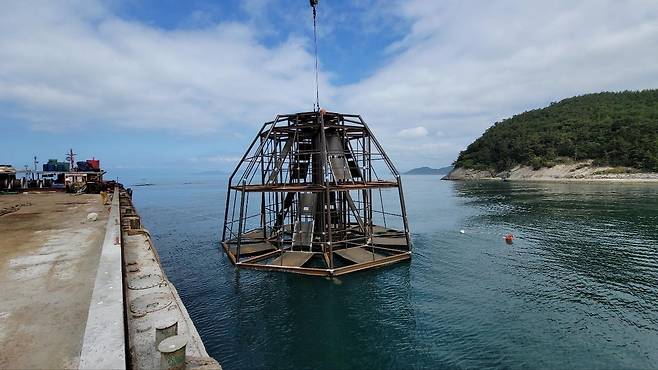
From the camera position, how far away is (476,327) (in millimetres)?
14914

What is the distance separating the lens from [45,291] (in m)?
10.7

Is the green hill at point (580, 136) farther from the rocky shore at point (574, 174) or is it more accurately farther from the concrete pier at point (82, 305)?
the concrete pier at point (82, 305)

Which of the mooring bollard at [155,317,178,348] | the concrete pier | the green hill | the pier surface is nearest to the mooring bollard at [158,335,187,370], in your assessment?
the concrete pier

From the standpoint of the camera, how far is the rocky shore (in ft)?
365

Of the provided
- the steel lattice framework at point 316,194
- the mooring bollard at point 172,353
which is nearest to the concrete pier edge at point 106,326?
the mooring bollard at point 172,353

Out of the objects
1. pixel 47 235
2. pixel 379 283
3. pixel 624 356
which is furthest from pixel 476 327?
pixel 47 235

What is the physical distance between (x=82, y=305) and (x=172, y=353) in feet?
14.2

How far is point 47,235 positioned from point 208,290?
9.22m

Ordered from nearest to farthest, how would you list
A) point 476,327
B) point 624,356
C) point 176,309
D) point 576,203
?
point 176,309, point 624,356, point 476,327, point 576,203

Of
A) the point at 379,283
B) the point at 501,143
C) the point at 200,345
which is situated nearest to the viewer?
the point at 200,345

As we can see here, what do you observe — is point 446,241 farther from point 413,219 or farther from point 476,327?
point 476,327

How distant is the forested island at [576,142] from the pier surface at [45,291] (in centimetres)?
14586

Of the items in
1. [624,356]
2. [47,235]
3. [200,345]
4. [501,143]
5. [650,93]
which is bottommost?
[624,356]

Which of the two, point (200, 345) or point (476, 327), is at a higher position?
point (200, 345)
